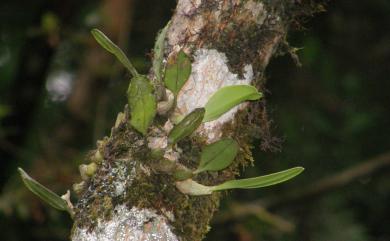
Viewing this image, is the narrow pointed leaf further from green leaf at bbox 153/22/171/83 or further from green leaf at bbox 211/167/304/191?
green leaf at bbox 153/22/171/83

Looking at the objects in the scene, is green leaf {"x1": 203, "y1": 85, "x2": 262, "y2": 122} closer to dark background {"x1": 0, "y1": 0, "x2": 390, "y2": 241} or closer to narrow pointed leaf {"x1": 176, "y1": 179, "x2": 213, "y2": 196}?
narrow pointed leaf {"x1": 176, "y1": 179, "x2": 213, "y2": 196}

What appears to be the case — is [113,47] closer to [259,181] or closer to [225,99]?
[225,99]

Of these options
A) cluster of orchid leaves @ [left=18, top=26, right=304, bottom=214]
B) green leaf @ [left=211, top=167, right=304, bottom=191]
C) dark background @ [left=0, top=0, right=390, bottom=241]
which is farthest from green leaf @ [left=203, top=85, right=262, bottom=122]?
dark background @ [left=0, top=0, right=390, bottom=241]

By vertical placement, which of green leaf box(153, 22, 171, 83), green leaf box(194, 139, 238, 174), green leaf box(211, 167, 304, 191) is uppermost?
green leaf box(153, 22, 171, 83)

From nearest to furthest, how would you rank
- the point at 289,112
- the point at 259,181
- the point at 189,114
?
the point at 189,114 < the point at 259,181 < the point at 289,112

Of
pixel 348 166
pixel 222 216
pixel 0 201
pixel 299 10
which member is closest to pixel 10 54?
pixel 0 201

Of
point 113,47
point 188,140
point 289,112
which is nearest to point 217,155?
point 188,140

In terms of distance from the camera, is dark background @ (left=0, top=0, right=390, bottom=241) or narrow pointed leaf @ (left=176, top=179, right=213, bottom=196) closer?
narrow pointed leaf @ (left=176, top=179, right=213, bottom=196)

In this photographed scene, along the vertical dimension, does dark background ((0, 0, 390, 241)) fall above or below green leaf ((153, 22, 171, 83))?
below
